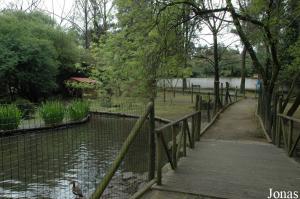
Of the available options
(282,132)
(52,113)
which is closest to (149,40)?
(282,132)

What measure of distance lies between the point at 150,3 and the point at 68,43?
72.4 ft

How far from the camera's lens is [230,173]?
6.00 meters

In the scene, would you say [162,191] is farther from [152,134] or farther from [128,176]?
[128,176]

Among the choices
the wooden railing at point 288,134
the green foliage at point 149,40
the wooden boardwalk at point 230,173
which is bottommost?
the wooden boardwalk at point 230,173

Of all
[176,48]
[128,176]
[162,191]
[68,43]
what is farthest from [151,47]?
[68,43]

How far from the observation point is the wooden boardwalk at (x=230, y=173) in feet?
16.1

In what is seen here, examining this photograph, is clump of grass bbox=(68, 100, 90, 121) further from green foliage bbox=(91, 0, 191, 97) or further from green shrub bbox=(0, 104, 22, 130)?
green foliage bbox=(91, 0, 191, 97)

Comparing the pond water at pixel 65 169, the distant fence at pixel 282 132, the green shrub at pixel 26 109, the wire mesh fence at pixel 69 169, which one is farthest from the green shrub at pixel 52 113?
the distant fence at pixel 282 132

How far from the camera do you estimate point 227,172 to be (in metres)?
6.07

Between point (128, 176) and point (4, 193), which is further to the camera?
point (128, 176)

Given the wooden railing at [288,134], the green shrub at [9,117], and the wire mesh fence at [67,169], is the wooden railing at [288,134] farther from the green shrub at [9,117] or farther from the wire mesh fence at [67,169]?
the green shrub at [9,117]

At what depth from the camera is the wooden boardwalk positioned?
4902 mm
